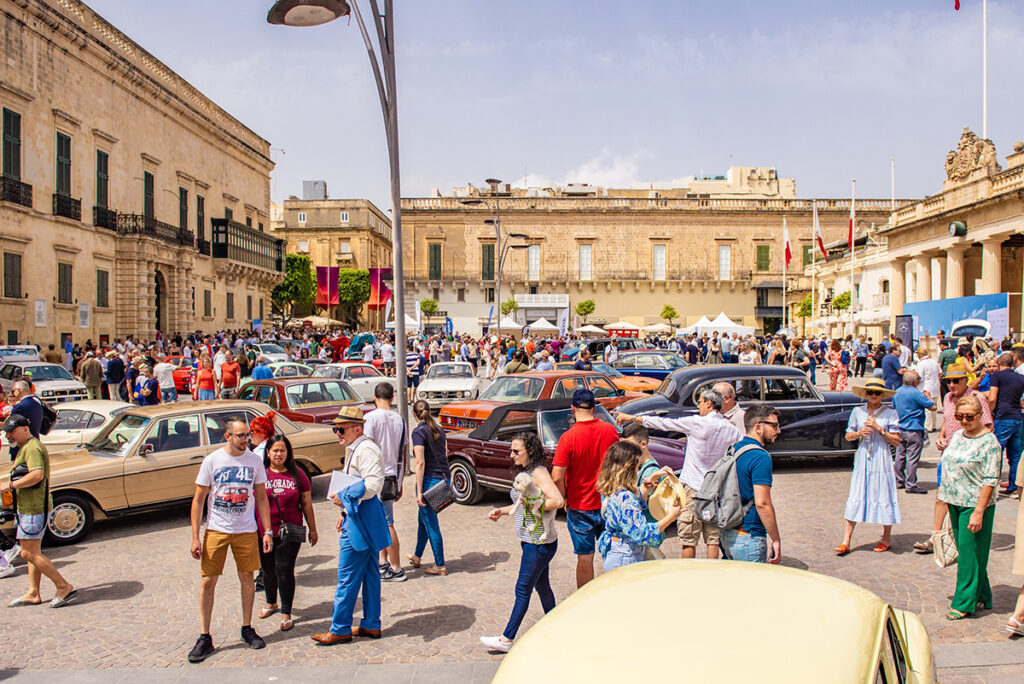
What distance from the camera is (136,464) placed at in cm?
848

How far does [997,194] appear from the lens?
2858 cm

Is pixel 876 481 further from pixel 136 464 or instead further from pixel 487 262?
pixel 487 262

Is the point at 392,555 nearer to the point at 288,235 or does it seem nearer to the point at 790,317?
the point at 790,317

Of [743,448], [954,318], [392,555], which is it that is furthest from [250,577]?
[954,318]

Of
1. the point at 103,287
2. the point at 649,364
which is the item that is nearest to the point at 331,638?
the point at 649,364

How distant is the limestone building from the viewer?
80.6 ft

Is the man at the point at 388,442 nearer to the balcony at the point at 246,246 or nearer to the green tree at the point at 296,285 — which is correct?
the balcony at the point at 246,246

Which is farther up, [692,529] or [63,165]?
[63,165]

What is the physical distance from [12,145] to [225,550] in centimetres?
2439

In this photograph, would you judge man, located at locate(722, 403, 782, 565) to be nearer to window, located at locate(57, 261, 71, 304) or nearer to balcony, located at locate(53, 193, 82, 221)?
window, located at locate(57, 261, 71, 304)

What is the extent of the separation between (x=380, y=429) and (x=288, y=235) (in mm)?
69837

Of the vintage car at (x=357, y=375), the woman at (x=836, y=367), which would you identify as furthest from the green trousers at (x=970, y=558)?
the vintage car at (x=357, y=375)

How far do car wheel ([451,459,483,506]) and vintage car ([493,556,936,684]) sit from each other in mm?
6210

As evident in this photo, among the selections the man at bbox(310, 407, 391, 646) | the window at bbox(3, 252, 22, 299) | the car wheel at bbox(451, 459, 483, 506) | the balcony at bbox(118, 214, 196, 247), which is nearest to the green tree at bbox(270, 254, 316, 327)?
the balcony at bbox(118, 214, 196, 247)
